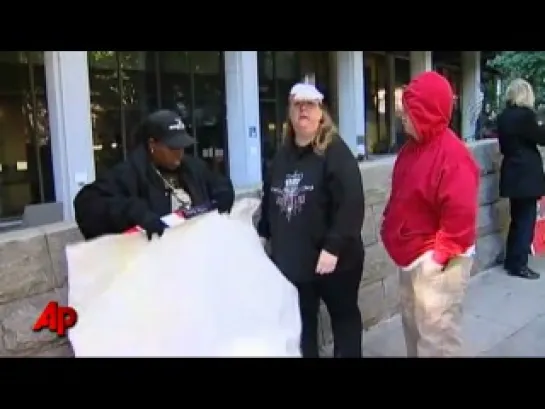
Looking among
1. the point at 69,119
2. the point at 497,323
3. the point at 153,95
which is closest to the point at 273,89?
the point at 153,95

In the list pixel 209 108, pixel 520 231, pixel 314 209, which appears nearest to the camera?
pixel 314 209

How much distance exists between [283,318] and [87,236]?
34.4 inches

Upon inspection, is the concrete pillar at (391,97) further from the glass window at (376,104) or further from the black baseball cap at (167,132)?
the black baseball cap at (167,132)

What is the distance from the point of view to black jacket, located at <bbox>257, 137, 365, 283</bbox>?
9.65 feet

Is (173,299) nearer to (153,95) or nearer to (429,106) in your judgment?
(429,106)

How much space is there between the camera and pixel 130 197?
7.97ft

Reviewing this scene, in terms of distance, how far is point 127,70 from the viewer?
31.8 feet

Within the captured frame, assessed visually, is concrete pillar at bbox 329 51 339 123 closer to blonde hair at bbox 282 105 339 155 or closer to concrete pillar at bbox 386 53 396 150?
concrete pillar at bbox 386 53 396 150

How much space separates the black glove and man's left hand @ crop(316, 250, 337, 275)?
0.89 m

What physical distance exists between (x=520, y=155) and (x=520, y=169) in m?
0.13

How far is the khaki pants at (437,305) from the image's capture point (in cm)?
291

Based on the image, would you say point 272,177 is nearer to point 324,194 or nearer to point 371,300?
point 324,194

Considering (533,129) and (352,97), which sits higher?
(352,97)
